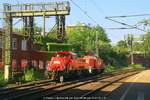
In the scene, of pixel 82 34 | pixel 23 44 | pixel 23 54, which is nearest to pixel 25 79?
pixel 23 54

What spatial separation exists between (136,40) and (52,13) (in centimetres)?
7172

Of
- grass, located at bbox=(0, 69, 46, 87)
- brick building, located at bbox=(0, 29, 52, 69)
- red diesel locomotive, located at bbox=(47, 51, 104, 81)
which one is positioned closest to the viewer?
grass, located at bbox=(0, 69, 46, 87)

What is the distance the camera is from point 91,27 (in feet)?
423

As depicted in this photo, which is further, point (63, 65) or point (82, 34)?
point (82, 34)

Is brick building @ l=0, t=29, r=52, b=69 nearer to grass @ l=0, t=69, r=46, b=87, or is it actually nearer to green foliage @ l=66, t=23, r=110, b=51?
grass @ l=0, t=69, r=46, b=87

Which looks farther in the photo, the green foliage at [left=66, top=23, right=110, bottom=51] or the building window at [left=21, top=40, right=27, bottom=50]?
the green foliage at [left=66, top=23, right=110, bottom=51]

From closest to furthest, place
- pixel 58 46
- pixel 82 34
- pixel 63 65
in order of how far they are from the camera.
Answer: pixel 63 65 < pixel 58 46 < pixel 82 34

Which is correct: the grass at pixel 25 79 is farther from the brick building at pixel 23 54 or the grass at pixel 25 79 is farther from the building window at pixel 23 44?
the building window at pixel 23 44

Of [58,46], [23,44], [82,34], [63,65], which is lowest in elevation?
[63,65]

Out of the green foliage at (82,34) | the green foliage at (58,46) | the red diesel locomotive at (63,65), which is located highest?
the green foliage at (82,34)

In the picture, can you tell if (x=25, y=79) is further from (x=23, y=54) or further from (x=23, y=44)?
(x=23, y=44)

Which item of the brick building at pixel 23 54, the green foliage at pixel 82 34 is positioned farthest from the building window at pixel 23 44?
the green foliage at pixel 82 34

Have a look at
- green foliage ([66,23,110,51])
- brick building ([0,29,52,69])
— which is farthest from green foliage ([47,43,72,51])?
green foliage ([66,23,110,51])

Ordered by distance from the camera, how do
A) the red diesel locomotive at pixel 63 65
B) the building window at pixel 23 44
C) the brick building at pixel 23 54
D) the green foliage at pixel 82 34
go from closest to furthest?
the red diesel locomotive at pixel 63 65, the brick building at pixel 23 54, the building window at pixel 23 44, the green foliage at pixel 82 34
